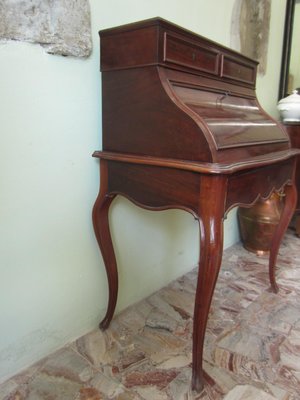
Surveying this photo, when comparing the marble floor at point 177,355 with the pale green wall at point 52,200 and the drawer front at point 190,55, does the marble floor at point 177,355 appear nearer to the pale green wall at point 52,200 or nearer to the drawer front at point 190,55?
the pale green wall at point 52,200

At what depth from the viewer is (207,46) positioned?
1.20 meters

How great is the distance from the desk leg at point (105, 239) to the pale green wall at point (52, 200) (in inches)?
2.1

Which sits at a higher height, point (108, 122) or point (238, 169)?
point (108, 122)

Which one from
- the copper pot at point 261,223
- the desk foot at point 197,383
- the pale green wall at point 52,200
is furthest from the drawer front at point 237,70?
the desk foot at point 197,383

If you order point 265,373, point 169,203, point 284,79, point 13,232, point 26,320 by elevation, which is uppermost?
point 284,79

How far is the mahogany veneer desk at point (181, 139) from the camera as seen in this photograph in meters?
0.98

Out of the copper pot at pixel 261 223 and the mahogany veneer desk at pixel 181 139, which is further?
the copper pot at pixel 261 223

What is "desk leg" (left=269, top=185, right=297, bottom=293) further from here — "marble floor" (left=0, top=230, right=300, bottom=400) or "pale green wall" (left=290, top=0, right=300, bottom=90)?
"pale green wall" (left=290, top=0, right=300, bottom=90)

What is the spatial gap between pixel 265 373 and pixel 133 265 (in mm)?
732

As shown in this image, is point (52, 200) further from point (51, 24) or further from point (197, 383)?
point (197, 383)

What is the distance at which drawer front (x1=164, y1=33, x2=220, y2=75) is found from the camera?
1.05 metres

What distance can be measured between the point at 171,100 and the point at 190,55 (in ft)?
0.86

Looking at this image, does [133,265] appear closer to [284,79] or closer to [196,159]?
[196,159]

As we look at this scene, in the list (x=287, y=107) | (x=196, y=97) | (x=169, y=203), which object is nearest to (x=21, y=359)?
(x=169, y=203)
